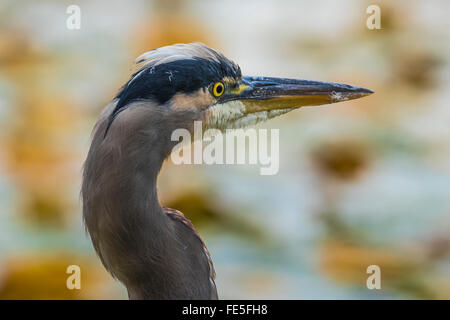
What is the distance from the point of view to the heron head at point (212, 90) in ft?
4.86

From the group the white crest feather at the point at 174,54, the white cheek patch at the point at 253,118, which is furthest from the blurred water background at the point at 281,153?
the white crest feather at the point at 174,54

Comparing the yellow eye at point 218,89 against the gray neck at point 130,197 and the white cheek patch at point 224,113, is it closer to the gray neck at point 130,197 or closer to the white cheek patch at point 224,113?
the white cheek patch at point 224,113

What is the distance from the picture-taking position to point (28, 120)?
3533 millimetres

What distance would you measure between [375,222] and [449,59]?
1.78 meters

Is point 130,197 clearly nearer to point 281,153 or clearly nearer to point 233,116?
point 233,116

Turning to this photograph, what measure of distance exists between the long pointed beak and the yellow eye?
81 mm

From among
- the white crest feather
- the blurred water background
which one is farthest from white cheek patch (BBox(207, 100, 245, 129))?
the blurred water background

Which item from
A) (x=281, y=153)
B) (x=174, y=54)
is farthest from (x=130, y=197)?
(x=281, y=153)

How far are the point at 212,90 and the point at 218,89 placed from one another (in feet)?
0.11

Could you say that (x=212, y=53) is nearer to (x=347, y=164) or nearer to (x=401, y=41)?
(x=347, y=164)

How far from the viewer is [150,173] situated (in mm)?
1455

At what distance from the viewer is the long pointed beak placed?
5.78ft
